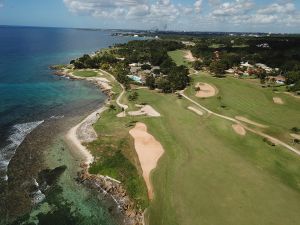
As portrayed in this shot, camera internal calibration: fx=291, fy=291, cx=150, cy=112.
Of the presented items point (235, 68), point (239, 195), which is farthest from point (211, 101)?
point (235, 68)

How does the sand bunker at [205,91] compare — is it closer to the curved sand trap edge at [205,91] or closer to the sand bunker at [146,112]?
the curved sand trap edge at [205,91]

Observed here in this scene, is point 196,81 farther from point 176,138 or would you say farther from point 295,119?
point 176,138

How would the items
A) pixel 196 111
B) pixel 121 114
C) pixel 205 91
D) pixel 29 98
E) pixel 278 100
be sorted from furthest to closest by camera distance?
1. pixel 205 91
2. pixel 29 98
3. pixel 278 100
4. pixel 196 111
5. pixel 121 114

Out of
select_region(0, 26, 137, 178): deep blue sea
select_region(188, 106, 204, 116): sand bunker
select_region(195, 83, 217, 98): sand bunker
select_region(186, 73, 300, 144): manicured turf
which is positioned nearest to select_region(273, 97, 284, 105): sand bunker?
select_region(186, 73, 300, 144): manicured turf

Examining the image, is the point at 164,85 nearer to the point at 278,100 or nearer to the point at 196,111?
the point at 196,111

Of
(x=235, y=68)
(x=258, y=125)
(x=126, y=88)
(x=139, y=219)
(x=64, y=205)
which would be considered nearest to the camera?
(x=139, y=219)

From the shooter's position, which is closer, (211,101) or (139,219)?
(139,219)

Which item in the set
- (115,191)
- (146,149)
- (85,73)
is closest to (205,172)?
(146,149)
